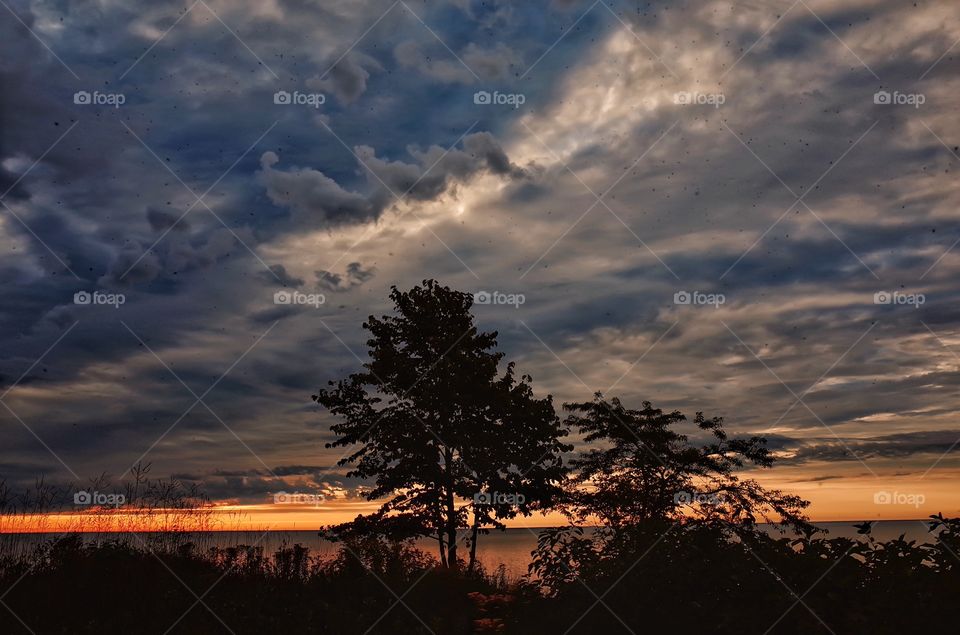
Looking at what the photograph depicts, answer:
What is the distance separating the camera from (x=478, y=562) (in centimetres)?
2255

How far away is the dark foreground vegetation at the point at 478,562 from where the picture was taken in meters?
8.50

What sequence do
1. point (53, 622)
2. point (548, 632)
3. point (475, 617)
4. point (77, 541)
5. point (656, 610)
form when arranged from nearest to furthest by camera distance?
point (656, 610) → point (548, 632) → point (53, 622) → point (475, 617) → point (77, 541)

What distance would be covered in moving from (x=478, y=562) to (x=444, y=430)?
4.19 m

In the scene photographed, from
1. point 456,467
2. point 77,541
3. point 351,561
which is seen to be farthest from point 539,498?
point 77,541

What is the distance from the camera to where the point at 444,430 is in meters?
24.1

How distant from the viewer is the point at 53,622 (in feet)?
42.5

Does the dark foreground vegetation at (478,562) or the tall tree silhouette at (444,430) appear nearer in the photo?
the dark foreground vegetation at (478,562)

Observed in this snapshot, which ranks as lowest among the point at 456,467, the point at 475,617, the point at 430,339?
the point at 475,617

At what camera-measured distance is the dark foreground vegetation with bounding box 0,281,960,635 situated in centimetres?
850

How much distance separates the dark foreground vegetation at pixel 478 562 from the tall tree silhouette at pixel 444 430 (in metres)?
0.06

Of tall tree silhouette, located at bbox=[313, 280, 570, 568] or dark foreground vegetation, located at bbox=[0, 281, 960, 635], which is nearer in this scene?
dark foreground vegetation, located at bbox=[0, 281, 960, 635]

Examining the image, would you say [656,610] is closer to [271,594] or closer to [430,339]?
[271,594]

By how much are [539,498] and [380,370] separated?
266 inches

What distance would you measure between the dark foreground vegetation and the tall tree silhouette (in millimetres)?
65
